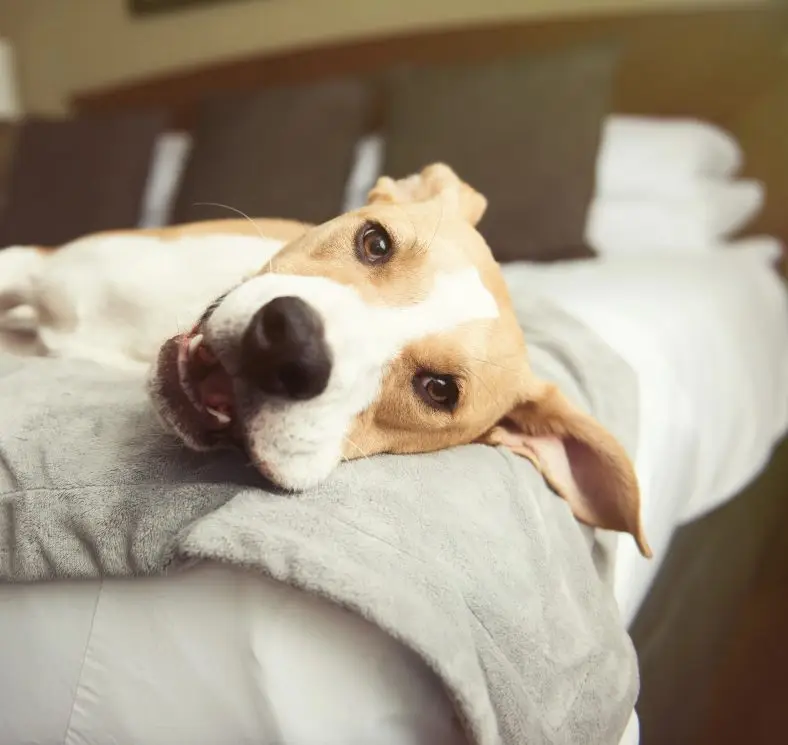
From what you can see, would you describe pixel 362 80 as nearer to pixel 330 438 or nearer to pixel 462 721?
pixel 330 438

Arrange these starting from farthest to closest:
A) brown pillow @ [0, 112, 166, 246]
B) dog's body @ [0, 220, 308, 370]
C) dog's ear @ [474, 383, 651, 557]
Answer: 1. brown pillow @ [0, 112, 166, 246]
2. dog's body @ [0, 220, 308, 370]
3. dog's ear @ [474, 383, 651, 557]

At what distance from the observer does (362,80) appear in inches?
124

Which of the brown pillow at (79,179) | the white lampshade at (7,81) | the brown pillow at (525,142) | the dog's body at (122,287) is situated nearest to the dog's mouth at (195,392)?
the dog's body at (122,287)

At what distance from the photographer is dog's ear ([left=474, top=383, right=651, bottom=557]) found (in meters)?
1.08

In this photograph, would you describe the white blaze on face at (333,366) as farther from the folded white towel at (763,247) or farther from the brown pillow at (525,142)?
the folded white towel at (763,247)

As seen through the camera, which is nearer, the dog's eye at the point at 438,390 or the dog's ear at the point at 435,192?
the dog's eye at the point at 438,390

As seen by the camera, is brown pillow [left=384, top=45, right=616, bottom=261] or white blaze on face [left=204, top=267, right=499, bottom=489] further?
brown pillow [left=384, top=45, right=616, bottom=261]

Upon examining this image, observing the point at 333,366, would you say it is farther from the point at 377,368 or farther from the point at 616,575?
the point at 616,575

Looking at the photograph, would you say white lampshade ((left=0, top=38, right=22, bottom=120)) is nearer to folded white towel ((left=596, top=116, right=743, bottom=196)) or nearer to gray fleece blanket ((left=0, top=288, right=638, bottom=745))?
folded white towel ((left=596, top=116, right=743, bottom=196))

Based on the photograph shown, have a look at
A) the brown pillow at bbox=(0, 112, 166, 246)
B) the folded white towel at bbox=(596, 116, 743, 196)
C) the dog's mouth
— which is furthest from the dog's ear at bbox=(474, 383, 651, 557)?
the brown pillow at bbox=(0, 112, 166, 246)

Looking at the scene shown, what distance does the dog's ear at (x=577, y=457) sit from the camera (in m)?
1.08

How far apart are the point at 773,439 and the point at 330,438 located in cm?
167

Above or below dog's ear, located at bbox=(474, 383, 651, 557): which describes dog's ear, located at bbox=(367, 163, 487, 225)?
above

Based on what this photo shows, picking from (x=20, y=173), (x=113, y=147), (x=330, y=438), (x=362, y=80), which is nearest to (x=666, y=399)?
(x=330, y=438)
